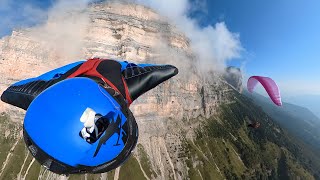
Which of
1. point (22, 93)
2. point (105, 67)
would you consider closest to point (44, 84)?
point (22, 93)

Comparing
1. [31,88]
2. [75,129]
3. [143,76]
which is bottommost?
[31,88]

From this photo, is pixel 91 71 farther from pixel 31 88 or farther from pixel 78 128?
pixel 78 128

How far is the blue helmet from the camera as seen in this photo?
5.20 meters

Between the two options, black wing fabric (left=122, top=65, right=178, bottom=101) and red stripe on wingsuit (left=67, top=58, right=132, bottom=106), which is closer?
red stripe on wingsuit (left=67, top=58, right=132, bottom=106)

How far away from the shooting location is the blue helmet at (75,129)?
5.20 metres

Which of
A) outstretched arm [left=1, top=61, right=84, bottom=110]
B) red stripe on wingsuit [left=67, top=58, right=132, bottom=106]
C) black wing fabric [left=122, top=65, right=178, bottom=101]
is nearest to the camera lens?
red stripe on wingsuit [left=67, top=58, right=132, bottom=106]

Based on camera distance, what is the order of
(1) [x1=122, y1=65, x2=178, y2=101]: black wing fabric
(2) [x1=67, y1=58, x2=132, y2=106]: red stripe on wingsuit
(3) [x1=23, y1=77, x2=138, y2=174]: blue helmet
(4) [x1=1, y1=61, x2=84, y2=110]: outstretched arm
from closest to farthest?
1. (3) [x1=23, y1=77, x2=138, y2=174]: blue helmet
2. (2) [x1=67, y1=58, x2=132, y2=106]: red stripe on wingsuit
3. (4) [x1=1, y1=61, x2=84, y2=110]: outstretched arm
4. (1) [x1=122, y1=65, x2=178, y2=101]: black wing fabric

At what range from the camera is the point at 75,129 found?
513 centimetres

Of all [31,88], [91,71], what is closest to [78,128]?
[91,71]

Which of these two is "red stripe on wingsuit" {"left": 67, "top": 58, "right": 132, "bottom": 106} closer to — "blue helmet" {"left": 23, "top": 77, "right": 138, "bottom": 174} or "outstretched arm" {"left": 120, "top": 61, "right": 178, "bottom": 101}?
"outstretched arm" {"left": 120, "top": 61, "right": 178, "bottom": 101}

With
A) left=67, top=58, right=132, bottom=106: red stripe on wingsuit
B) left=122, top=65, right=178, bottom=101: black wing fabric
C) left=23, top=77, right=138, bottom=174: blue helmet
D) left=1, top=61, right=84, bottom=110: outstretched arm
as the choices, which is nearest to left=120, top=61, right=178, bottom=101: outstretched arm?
left=122, top=65, right=178, bottom=101: black wing fabric

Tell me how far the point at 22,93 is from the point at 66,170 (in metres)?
4.43

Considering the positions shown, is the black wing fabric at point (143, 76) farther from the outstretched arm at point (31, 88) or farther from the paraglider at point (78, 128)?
the paraglider at point (78, 128)

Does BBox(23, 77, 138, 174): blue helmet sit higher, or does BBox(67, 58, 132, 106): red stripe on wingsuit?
BBox(67, 58, 132, 106): red stripe on wingsuit
